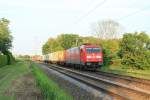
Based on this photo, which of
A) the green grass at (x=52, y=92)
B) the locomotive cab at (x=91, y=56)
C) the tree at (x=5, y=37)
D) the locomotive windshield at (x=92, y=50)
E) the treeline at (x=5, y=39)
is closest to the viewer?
the green grass at (x=52, y=92)

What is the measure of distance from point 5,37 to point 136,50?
43293 millimetres

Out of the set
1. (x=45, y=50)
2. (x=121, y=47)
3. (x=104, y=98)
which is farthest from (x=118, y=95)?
(x=45, y=50)

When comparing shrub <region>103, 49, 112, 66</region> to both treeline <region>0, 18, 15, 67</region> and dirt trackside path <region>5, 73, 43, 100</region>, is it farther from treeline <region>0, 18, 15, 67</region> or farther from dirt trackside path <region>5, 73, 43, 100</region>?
dirt trackside path <region>5, 73, 43, 100</region>

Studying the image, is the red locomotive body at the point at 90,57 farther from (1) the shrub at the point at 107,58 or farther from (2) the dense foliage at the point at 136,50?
(1) the shrub at the point at 107,58

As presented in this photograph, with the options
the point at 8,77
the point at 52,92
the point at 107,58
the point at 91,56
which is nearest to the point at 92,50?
the point at 91,56

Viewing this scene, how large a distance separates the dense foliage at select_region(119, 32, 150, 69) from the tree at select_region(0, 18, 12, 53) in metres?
38.8

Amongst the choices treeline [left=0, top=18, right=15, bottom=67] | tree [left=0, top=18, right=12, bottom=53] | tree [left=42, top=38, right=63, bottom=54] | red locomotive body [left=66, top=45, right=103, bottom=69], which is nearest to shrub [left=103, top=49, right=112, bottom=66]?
red locomotive body [left=66, top=45, right=103, bottom=69]

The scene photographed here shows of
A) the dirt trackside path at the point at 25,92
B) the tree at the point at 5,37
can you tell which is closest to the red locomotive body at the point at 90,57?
the dirt trackside path at the point at 25,92

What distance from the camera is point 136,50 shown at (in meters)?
44.0

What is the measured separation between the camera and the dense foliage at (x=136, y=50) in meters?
42.5

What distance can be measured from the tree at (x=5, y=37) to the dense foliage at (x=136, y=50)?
127 ft

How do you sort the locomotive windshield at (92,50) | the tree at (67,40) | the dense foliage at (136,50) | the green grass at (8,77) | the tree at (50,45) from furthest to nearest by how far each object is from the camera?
the tree at (50,45) → the tree at (67,40) → the dense foliage at (136,50) → the locomotive windshield at (92,50) → the green grass at (8,77)

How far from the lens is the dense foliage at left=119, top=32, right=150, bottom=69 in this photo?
1675 inches

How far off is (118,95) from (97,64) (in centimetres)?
2492
